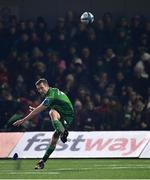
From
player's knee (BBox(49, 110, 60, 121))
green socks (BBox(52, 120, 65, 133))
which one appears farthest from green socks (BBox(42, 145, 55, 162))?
player's knee (BBox(49, 110, 60, 121))

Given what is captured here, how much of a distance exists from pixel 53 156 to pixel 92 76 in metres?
5.00

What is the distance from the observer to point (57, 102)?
61.4ft

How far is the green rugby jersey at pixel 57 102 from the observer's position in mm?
18438

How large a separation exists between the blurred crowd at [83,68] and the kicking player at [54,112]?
17.5 ft

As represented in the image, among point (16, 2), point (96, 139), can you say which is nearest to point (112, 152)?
point (96, 139)

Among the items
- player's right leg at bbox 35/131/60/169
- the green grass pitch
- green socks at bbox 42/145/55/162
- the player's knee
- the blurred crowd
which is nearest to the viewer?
the green grass pitch

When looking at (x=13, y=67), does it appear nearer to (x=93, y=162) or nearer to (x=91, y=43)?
(x=91, y=43)

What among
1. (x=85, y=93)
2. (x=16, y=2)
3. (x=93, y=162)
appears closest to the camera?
(x=93, y=162)

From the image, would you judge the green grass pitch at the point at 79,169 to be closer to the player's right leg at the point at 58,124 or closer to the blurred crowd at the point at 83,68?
the player's right leg at the point at 58,124

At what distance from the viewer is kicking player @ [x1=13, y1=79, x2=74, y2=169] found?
18.2 meters

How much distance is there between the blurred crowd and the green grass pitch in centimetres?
374

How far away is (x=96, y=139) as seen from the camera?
2136 cm

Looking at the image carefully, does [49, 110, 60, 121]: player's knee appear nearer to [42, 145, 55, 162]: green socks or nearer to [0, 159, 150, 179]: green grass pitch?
[42, 145, 55, 162]: green socks

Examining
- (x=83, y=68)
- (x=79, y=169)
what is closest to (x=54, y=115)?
(x=79, y=169)
